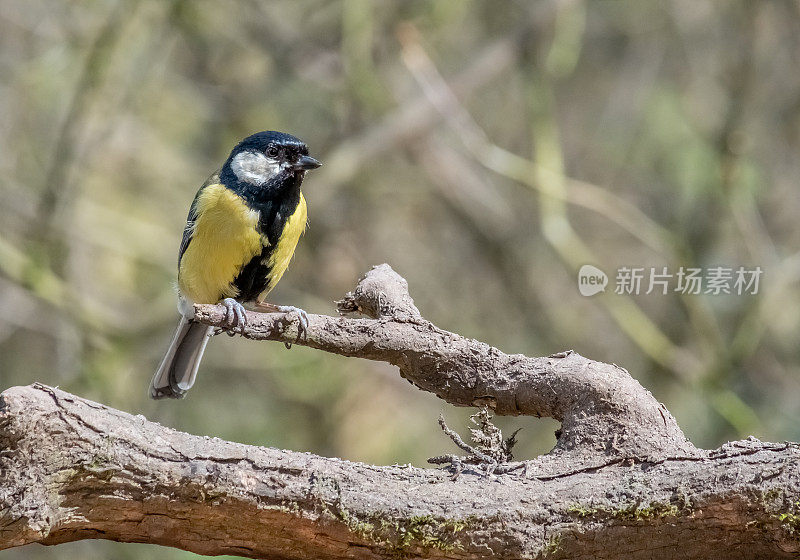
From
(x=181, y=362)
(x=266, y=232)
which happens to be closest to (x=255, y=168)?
(x=266, y=232)

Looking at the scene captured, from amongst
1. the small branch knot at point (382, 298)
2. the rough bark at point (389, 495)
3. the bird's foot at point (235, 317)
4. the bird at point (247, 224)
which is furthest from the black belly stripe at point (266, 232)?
the rough bark at point (389, 495)

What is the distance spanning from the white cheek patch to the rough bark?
5.81 ft

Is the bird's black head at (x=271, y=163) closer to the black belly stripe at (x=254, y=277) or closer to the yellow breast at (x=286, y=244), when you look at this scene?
the yellow breast at (x=286, y=244)

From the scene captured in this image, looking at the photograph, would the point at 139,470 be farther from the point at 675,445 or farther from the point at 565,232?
the point at 565,232

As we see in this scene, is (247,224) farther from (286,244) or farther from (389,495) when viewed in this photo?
(389,495)

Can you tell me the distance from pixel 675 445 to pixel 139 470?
4.26 feet

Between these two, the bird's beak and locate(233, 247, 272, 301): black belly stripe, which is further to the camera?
the bird's beak

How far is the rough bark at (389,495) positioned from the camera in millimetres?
1984

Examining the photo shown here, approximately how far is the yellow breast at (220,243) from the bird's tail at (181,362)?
0.39m

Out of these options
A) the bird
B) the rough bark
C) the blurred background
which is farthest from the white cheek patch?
the rough bark

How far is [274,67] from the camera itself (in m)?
6.05

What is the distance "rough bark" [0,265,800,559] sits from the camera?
198 centimetres

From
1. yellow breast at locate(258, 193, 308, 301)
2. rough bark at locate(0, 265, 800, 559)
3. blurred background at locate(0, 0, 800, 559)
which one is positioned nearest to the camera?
rough bark at locate(0, 265, 800, 559)

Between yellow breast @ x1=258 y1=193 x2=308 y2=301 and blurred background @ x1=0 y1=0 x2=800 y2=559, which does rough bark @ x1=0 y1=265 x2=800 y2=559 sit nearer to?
yellow breast @ x1=258 y1=193 x2=308 y2=301
